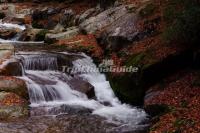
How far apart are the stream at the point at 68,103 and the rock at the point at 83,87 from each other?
13 cm

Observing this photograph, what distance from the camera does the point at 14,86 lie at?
15.6m

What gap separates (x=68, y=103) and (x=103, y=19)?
9.14 meters

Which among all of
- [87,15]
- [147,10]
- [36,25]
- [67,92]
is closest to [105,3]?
[87,15]

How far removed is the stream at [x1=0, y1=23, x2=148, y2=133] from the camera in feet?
42.9

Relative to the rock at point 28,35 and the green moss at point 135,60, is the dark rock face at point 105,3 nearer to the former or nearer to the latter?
the rock at point 28,35

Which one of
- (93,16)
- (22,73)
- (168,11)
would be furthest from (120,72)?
(93,16)

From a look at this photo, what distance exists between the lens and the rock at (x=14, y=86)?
15.3 metres

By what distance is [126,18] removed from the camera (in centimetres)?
2066

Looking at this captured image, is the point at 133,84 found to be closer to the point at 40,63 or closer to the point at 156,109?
the point at 156,109

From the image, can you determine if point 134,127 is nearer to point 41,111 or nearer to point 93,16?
point 41,111

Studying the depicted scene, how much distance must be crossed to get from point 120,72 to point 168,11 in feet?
11.0

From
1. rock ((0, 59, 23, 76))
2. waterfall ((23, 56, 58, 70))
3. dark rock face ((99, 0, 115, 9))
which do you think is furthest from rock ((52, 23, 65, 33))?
rock ((0, 59, 23, 76))

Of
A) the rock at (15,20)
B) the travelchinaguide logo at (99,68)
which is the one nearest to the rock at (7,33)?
the rock at (15,20)

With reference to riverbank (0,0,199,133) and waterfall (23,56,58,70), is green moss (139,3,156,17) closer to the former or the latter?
riverbank (0,0,199,133)
